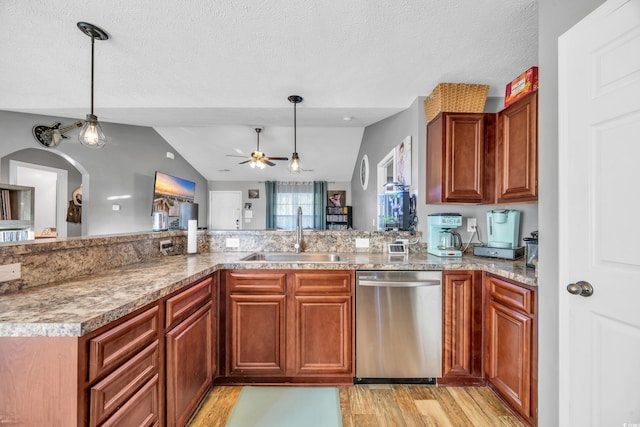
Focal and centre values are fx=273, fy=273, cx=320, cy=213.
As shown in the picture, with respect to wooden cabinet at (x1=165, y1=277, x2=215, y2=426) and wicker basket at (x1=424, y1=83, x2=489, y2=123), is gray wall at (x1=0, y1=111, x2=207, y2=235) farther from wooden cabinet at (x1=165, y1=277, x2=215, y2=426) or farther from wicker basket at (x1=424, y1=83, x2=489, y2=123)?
wicker basket at (x1=424, y1=83, x2=489, y2=123)

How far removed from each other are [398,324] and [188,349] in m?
1.35

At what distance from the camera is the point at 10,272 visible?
3.85 ft

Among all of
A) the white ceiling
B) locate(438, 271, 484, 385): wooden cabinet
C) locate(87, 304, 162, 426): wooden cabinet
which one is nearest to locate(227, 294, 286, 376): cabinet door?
locate(87, 304, 162, 426): wooden cabinet

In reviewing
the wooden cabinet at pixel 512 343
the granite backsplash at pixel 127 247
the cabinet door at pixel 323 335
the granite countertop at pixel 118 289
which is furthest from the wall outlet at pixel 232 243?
the wooden cabinet at pixel 512 343

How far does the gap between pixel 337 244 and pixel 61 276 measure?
73.3 inches

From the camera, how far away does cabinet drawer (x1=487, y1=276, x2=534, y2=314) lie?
5.08ft

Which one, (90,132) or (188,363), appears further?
(90,132)

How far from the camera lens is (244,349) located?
1.93 m

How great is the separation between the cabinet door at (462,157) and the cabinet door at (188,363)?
197 cm

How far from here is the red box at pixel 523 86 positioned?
5.74 feet

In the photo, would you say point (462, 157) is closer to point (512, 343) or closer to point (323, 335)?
point (512, 343)

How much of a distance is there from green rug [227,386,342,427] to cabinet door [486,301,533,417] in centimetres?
105
